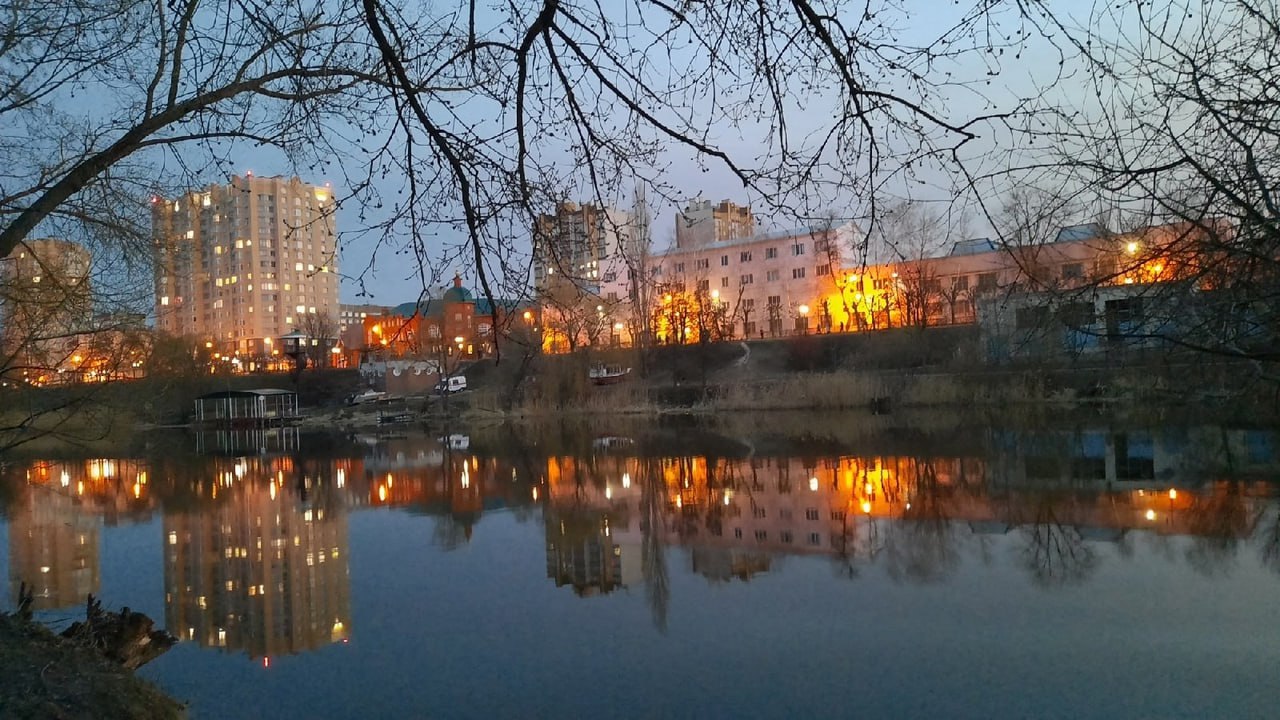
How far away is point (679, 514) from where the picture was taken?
14602 millimetres

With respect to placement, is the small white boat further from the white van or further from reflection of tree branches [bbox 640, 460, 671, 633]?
reflection of tree branches [bbox 640, 460, 671, 633]

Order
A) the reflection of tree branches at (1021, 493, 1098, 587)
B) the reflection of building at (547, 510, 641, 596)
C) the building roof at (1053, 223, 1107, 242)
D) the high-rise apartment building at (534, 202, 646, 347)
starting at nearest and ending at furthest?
the high-rise apartment building at (534, 202, 646, 347) < the building roof at (1053, 223, 1107, 242) < the reflection of tree branches at (1021, 493, 1098, 587) < the reflection of building at (547, 510, 641, 596)

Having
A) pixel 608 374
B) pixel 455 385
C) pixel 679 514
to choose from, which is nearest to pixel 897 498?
pixel 679 514

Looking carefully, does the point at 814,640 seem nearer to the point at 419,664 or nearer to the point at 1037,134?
the point at 419,664

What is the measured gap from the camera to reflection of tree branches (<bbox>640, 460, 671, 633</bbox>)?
945 cm

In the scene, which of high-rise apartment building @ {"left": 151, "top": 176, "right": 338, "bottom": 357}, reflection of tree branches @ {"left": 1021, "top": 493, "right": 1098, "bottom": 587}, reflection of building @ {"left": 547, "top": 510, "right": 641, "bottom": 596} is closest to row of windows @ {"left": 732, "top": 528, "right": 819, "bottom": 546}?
reflection of building @ {"left": 547, "top": 510, "right": 641, "bottom": 596}

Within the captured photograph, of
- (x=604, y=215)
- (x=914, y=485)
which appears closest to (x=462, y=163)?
(x=604, y=215)

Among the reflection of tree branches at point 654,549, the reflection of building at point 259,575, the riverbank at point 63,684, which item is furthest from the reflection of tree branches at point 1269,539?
the riverbank at point 63,684

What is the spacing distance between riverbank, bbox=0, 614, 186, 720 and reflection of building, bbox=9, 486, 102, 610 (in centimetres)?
378

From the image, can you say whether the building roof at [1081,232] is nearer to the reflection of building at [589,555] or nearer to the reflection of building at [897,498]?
the reflection of building at [897,498]

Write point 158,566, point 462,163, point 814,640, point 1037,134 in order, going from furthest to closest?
point 158,566 → point 814,640 → point 462,163 → point 1037,134

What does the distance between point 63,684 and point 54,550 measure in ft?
35.9

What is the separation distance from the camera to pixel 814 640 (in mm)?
7887

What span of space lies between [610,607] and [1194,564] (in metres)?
6.27
